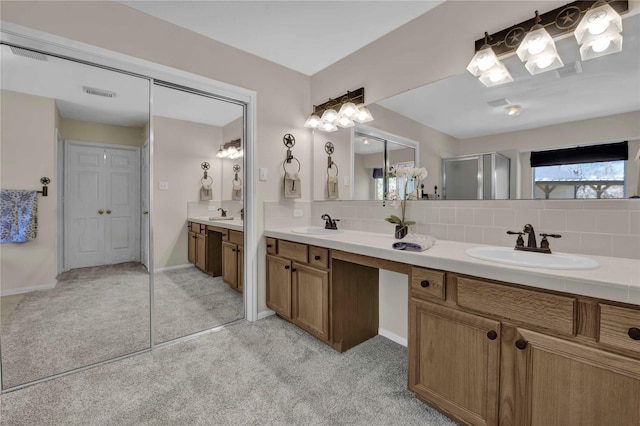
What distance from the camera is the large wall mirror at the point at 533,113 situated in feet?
4.34

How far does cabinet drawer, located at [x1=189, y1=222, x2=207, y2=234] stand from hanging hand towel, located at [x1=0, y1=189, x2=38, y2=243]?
107 cm

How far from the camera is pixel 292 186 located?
2748 mm

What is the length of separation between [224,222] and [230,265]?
0.45m

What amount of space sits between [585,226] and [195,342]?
2.71 m

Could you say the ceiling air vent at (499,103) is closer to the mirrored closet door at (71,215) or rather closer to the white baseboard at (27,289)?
the mirrored closet door at (71,215)

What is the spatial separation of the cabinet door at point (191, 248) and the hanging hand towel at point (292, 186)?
3.08 feet

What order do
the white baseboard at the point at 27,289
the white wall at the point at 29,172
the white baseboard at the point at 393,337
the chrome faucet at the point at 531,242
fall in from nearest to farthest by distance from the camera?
the chrome faucet at the point at 531,242 < the white wall at the point at 29,172 < the white baseboard at the point at 27,289 < the white baseboard at the point at 393,337

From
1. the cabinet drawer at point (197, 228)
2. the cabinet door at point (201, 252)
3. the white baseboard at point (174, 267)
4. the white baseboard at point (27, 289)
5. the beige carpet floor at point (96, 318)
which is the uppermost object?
the cabinet drawer at point (197, 228)

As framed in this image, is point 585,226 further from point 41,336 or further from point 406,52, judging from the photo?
point 41,336

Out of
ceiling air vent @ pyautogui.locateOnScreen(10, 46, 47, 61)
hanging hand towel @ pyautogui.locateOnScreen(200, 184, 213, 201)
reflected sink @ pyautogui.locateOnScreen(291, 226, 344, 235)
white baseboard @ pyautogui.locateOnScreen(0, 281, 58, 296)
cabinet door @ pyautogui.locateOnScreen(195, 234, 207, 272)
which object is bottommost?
white baseboard @ pyautogui.locateOnScreen(0, 281, 58, 296)

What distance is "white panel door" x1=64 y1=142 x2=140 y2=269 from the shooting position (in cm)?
218

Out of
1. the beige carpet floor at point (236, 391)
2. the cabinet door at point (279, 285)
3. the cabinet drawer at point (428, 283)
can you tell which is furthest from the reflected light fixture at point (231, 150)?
the cabinet drawer at point (428, 283)

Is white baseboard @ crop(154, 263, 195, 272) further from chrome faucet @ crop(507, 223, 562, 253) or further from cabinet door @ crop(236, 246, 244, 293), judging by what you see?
chrome faucet @ crop(507, 223, 562, 253)

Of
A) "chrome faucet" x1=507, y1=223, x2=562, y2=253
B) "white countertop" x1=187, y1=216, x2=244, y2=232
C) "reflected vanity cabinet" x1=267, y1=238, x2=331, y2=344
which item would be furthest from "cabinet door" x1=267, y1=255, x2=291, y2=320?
"chrome faucet" x1=507, y1=223, x2=562, y2=253
